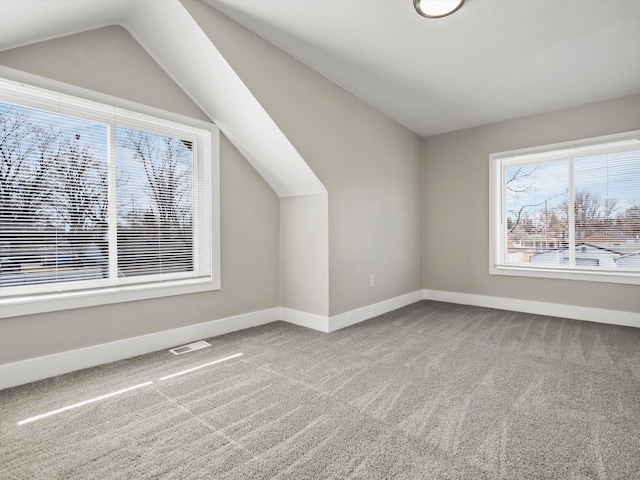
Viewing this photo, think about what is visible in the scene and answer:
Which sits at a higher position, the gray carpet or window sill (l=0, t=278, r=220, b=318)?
window sill (l=0, t=278, r=220, b=318)

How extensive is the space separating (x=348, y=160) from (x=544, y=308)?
306cm

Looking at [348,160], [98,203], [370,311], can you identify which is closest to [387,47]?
[348,160]

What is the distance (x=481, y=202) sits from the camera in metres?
4.51

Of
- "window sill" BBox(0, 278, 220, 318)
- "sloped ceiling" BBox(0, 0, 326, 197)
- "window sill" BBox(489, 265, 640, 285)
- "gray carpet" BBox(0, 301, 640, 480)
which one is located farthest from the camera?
"window sill" BBox(489, 265, 640, 285)

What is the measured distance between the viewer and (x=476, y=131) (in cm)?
455

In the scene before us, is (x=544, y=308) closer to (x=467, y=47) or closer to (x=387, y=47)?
(x=467, y=47)

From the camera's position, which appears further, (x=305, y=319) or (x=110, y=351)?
(x=305, y=319)

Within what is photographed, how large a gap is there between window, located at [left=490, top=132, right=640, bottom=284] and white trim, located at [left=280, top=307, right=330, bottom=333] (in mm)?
2591

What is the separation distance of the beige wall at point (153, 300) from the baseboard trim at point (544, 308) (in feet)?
8.66

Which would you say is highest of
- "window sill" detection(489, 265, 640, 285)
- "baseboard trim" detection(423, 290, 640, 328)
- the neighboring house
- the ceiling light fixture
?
the ceiling light fixture

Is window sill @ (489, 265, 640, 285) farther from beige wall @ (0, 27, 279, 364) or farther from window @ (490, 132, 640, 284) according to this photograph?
beige wall @ (0, 27, 279, 364)

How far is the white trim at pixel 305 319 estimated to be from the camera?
335cm

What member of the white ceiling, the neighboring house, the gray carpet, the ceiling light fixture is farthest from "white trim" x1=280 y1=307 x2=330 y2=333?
the neighboring house

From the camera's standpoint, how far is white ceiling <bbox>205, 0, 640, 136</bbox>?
226 cm
